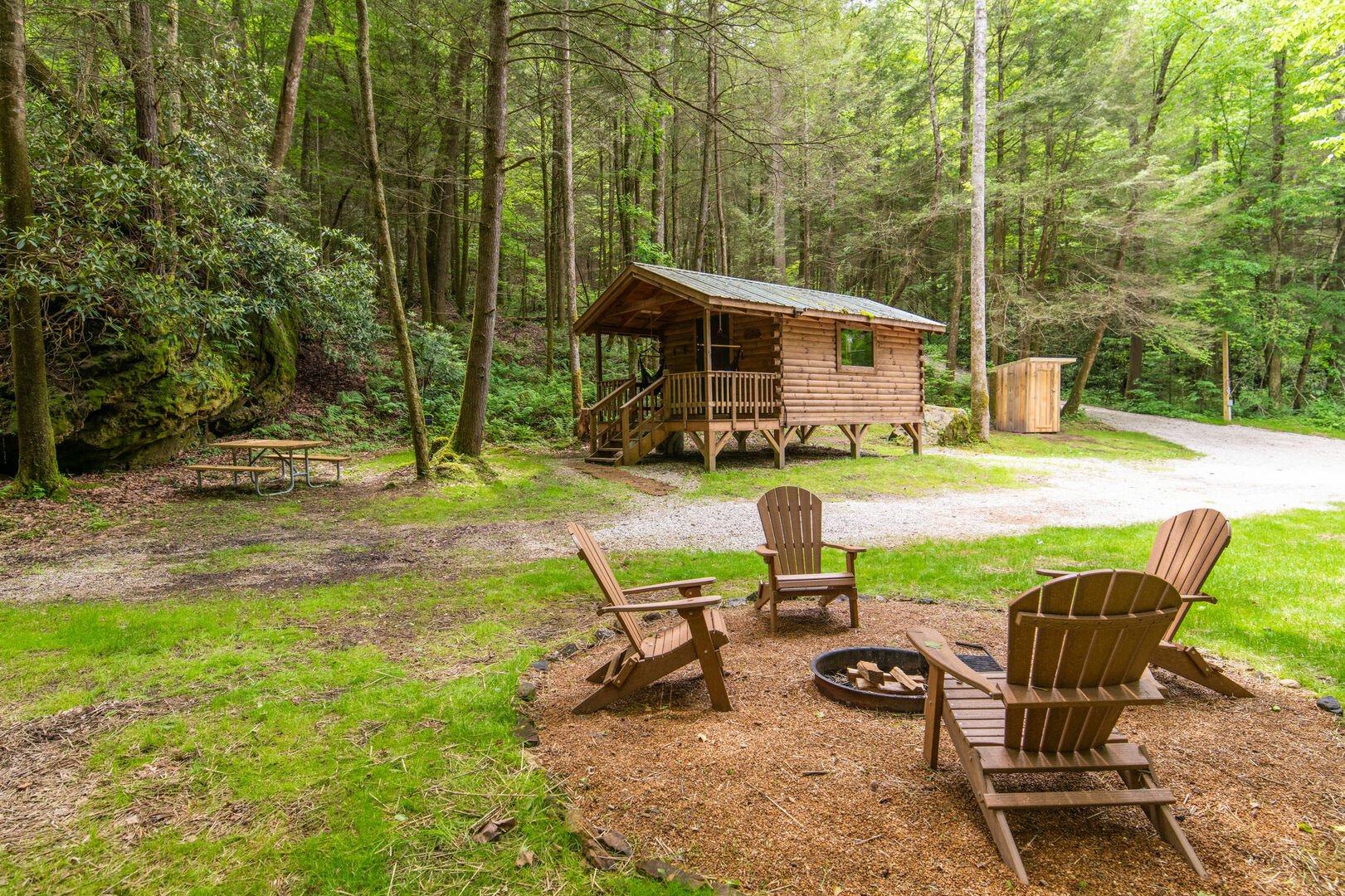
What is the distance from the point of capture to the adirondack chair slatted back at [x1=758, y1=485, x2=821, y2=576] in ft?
16.3

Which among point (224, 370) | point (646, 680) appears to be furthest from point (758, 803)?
point (224, 370)

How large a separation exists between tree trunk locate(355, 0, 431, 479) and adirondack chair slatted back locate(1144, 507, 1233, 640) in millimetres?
9412

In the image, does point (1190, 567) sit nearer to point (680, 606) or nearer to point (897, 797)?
point (897, 797)

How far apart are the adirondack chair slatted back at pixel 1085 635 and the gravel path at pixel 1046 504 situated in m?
4.86

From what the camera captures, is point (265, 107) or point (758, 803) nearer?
point (758, 803)

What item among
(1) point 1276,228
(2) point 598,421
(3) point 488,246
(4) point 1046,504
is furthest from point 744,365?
(1) point 1276,228

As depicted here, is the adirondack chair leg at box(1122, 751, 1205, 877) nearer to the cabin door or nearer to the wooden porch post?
the wooden porch post

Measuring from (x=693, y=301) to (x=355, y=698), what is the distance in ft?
33.7

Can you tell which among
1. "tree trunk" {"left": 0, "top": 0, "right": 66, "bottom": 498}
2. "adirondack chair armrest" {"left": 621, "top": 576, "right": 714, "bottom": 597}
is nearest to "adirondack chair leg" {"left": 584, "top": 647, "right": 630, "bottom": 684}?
"adirondack chair armrest" {"left": 621, "top": 576, "right": 714, "bottom": 597}

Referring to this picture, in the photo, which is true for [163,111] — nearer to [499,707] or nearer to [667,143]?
[499,707]

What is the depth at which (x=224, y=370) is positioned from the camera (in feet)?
37.5

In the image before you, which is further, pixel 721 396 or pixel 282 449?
pixel 721 396

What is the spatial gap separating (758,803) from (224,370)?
1278 centimetres

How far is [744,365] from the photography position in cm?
1544
